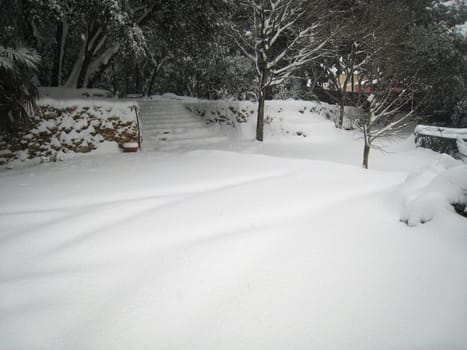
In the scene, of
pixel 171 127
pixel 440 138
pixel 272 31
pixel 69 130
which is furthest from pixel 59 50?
pixel 440 138

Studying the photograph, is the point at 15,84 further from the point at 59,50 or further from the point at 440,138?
the point at 440,138

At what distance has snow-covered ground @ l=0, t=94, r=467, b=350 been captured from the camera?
146 centimetres

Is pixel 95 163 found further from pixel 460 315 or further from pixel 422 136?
pixel 422 136

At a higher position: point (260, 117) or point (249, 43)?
point (249, 43)

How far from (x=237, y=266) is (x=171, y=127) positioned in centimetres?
935

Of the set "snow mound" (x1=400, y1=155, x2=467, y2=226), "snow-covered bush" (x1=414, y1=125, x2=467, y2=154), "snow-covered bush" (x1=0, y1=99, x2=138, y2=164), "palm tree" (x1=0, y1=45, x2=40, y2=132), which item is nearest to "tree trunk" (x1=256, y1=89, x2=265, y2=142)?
"snow-covered bush" (x1=0, y1=99, x2=138, y2=164)

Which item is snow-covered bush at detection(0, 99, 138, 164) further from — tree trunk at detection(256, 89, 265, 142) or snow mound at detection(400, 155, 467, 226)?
snow mound at detection(400, 155, 467, 226)

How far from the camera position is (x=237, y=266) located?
1.93 metres

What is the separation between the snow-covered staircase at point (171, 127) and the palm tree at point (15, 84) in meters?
3.54

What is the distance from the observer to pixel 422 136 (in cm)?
1065

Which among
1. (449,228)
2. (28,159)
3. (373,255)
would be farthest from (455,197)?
(28,159)

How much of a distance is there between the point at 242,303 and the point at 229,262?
1.21ft

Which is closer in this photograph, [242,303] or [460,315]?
[460,315]

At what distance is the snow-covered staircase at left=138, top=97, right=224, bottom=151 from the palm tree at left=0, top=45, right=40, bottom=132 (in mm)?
3543
